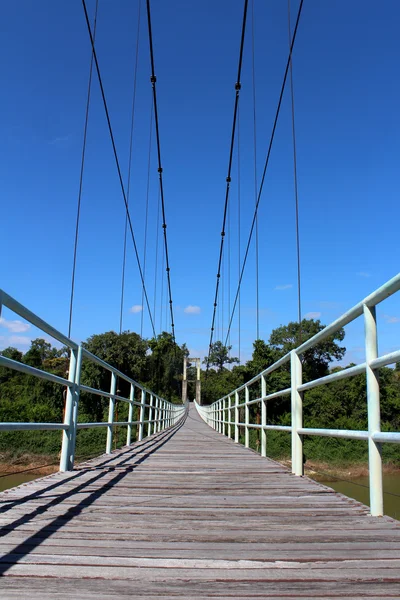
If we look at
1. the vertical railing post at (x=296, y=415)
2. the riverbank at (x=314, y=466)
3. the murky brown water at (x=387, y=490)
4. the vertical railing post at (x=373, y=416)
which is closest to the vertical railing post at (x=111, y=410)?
the vertical railing post at (x=296, y=415)

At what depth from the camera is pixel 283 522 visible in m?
1.86

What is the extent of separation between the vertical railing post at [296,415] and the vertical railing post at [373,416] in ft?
3.82

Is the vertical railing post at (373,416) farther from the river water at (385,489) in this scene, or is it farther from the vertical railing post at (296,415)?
the river water at (385,489)

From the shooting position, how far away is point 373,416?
193 cm

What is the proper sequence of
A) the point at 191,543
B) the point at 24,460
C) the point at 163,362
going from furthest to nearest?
the point at 163,362 < the point at 24,460 < the point at 191,543

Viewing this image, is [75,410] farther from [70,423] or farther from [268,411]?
[268,411]

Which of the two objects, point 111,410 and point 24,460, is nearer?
point 111,410

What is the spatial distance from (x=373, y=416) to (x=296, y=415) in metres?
1.26

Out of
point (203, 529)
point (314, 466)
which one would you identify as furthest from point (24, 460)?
point (203, 529)

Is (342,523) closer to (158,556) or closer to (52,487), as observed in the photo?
(158,556)

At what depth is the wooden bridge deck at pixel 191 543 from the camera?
117 centimetres

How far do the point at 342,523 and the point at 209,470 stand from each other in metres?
1.95

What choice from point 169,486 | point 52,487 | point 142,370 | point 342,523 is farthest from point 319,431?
point 142,370

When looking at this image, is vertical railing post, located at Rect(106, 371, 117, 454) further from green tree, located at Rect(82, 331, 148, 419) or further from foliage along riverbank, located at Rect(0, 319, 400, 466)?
green tree, located at Rect(82, 331, 148, 419)
